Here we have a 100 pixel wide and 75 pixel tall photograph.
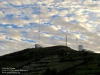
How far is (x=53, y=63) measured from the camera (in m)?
117

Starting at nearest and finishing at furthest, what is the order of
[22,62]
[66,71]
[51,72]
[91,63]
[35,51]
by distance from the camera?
[51,72] < [66,71] < [91,63] < [22,62] < [35,51]

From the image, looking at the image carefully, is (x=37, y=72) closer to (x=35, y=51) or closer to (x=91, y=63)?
(x=91, y=63)

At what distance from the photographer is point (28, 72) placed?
110 meters

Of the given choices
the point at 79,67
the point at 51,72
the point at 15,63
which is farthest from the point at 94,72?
the point at 15,63

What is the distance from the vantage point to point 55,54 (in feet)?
446

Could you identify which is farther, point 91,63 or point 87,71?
point 91,63

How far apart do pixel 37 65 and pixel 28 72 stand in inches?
402

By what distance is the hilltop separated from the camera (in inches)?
3848

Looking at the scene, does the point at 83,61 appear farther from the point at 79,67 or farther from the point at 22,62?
the point at 22,62

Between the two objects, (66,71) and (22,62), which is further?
(22,62)

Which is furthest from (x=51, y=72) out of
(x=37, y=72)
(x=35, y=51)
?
(x=35, y=51)

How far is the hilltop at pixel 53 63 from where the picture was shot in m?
97.7

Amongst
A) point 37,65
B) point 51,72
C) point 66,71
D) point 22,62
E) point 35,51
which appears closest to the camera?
point 51,72

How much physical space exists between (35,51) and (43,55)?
38.1 feet
